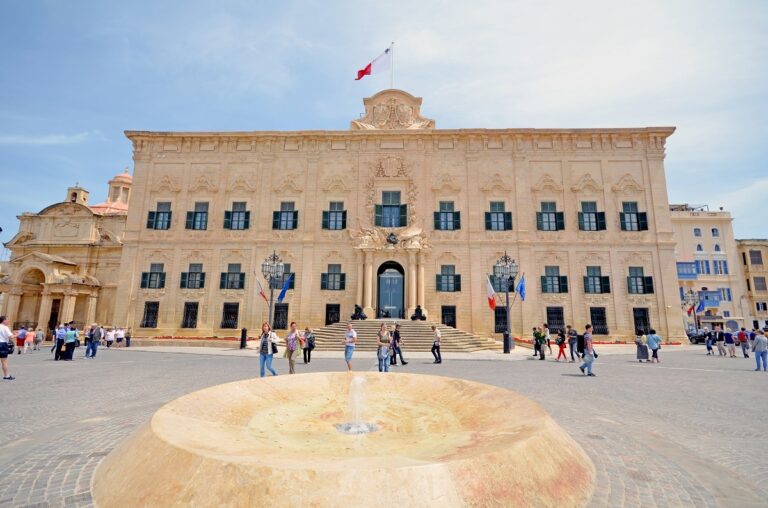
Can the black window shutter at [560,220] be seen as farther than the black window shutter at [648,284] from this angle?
Yes

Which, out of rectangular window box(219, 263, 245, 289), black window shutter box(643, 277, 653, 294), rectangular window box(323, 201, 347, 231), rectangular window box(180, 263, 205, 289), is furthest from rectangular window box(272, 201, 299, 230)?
black window shutter box(643, 277, 653, 294)

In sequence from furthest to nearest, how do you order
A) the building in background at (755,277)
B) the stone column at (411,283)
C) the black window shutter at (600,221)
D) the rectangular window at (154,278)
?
the building in background at (755,277) < the rectangular window at (154,278) < the black window shutter at (600,221) < the stone column at (411,283)

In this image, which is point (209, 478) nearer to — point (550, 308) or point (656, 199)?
point (550, 308)

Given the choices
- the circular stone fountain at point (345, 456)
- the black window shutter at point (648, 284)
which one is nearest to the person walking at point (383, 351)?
the circular stone fountain at point (345, 456)

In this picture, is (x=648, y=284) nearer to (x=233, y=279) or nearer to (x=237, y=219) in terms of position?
(x=233, y=279)

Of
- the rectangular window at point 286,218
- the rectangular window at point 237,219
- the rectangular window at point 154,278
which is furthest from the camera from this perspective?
the rectangular window at point 237,219

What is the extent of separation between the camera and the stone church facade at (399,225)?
23391 millimetres

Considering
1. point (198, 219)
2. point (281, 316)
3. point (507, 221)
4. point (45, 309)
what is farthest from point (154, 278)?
point (507, 221)

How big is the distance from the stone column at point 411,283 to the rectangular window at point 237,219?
11.3 meters

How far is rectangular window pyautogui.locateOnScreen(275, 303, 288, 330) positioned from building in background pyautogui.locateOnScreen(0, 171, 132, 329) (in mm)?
15493

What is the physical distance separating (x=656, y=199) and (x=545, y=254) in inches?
323

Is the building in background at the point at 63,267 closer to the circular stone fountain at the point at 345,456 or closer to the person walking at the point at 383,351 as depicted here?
the person walking at the point at 383,351

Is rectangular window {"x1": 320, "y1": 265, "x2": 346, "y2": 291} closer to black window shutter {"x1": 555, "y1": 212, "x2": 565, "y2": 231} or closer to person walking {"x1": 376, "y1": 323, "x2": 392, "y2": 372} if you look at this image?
person walking {"x1": 376, "y1": 323, "x2": 392, "y2": 372}

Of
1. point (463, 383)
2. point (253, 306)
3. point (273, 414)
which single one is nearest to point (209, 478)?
point (273, 414)
